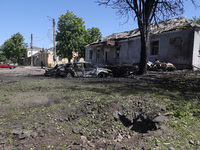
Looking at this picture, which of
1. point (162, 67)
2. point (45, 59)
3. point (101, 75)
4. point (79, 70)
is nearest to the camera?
point (79, 70)

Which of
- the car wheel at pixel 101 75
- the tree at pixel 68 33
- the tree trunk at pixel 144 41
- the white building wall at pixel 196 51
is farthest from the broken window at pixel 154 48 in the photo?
the tree at pixel 68 33

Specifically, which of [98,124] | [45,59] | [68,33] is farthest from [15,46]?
[98,124]

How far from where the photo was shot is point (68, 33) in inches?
1096

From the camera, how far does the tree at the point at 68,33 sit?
2819 cm

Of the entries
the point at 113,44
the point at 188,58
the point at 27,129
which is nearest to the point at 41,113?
the point at 27,129

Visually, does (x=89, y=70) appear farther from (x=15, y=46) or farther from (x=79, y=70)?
(x=15, y=46)

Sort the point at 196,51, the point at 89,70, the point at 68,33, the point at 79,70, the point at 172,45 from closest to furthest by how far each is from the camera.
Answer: the point at 79,70 < the point at 89,70 < the point at 196,51 < the point at 172,45 < the point at 68,33

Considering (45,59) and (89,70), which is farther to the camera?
(45,59)

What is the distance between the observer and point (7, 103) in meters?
4.16

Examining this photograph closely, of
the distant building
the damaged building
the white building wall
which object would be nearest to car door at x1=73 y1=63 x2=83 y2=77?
the damaged building

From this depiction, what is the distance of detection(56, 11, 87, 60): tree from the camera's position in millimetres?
28188

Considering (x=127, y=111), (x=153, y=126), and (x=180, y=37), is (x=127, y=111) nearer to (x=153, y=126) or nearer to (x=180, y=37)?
(x=153, y=126)

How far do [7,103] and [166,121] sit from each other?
406cm

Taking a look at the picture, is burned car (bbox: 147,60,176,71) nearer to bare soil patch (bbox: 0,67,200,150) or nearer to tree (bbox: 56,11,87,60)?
bare soil patch (bbox: 0,67,200,150)
